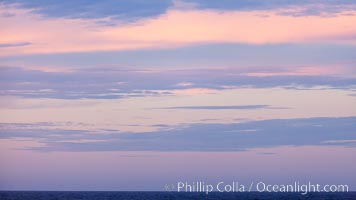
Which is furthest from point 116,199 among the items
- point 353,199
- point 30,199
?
point 353,199

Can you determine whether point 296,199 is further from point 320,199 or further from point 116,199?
point 116,199

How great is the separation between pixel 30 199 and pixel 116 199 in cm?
2270

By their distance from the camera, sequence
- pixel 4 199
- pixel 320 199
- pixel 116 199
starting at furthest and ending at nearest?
pixel 116 199, pixel 320 199, pixel 4 199

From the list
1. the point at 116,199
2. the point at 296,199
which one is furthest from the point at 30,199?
the point at 296,199

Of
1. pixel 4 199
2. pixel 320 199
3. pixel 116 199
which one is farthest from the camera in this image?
pixel 116 199

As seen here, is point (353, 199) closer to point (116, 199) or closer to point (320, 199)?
point (320, 199)

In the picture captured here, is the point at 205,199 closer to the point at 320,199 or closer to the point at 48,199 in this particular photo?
the point at 320,199

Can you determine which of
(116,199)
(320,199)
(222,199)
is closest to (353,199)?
(320,199)

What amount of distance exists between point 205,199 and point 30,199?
83.2 ft

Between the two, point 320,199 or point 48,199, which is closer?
point 48,199

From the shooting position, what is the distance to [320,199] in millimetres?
114000

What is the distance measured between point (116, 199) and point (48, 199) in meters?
20.8

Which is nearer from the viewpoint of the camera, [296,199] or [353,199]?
[353,199]

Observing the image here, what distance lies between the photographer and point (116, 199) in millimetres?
123938
